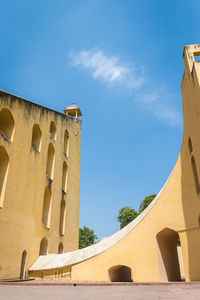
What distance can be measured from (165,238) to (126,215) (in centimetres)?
1761

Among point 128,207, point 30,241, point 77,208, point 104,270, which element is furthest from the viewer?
point 128,207

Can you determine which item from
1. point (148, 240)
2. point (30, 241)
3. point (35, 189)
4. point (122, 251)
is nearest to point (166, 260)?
point (148, 240)

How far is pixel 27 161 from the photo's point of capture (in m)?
12.7

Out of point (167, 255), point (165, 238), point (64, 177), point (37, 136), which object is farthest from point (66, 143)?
point (167, 255)

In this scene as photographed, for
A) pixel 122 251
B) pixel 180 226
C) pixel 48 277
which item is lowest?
pixel 48 277

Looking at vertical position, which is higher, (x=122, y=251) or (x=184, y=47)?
(x=184, y=47)

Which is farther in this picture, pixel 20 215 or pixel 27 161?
pixel 27 161

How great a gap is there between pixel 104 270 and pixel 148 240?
230 cm

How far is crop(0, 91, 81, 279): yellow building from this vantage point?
10734mm

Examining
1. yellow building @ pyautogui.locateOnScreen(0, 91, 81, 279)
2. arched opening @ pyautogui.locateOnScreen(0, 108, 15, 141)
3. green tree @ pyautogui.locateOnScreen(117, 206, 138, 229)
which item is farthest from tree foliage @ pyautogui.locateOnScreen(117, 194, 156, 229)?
arched opening @ pyautogui.locateOnScreen(0, 108, 15, 141)

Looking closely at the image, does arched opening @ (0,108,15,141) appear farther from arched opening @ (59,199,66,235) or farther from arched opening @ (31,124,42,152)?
arched opening @ (59,199,66,235)

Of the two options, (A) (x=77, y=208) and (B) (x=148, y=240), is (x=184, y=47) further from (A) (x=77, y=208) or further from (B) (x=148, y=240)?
(A) (x=77, y=208)

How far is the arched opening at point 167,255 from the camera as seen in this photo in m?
10.1

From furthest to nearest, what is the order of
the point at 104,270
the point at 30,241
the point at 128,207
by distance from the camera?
1. the point at 128,207
2. the point at 30,241
3. the point at 104,270
